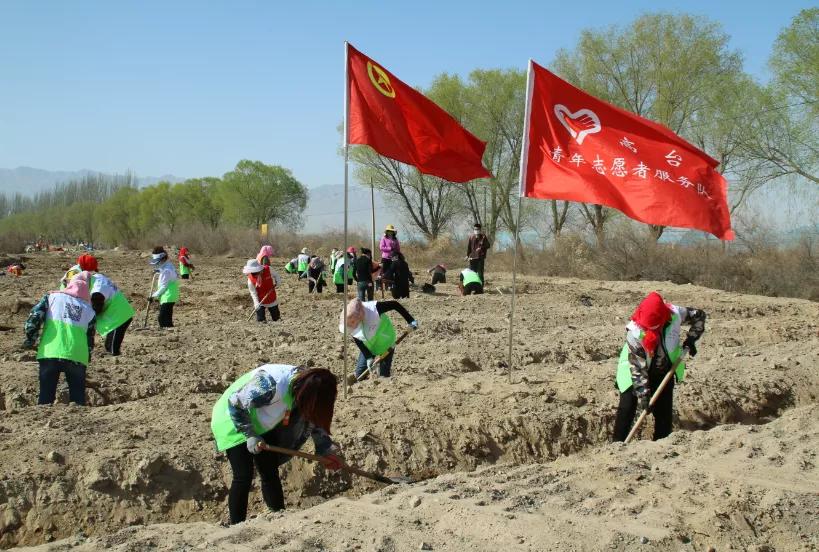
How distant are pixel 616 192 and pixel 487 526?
4.13 meters

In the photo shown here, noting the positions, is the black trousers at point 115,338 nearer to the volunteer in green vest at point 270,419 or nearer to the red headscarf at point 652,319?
the volunteer in green vest at point 270,419

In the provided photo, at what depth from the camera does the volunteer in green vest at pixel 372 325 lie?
8.49 metres

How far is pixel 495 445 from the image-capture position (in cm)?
782

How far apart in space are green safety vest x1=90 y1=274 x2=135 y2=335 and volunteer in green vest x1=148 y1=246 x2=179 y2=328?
93.1 inches

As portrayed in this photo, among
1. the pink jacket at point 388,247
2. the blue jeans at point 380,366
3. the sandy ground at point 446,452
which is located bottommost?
the sandy ground at point 446,452

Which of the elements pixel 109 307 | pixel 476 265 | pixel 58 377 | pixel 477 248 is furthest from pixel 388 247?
pixel 58 377

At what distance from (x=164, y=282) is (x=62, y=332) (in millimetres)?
5841

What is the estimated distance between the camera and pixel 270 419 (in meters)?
5.12

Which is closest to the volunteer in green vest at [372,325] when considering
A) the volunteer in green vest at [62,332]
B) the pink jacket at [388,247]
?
the volunteer in green vest at [62,332]

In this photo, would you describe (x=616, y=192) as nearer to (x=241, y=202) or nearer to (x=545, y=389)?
(x=545, y=389)

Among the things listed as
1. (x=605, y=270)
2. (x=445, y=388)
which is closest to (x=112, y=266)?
(x=605, y=270)

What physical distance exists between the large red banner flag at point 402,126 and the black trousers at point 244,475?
3618 mm

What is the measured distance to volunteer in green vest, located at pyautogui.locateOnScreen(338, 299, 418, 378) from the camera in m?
8.49

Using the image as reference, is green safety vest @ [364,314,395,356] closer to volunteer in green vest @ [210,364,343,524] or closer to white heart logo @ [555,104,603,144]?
white heart logo @ [555,104,603,144]
